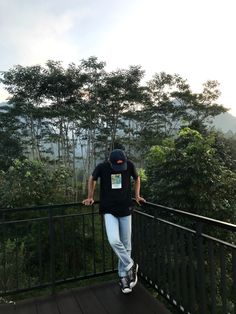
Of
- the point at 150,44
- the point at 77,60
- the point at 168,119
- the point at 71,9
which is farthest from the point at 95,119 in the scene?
the point at 71,9

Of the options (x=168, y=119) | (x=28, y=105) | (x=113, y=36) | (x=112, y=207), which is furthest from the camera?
(x=168, y=119)

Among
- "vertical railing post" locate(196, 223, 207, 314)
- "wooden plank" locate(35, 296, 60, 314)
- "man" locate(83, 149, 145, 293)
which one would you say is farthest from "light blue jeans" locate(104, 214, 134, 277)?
"vertical railing post" locate(196, 223, 207, 314)

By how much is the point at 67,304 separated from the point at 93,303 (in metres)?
0.23

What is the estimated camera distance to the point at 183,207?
524 cm

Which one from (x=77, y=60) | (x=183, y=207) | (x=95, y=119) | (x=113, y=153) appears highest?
(x=77, y=60)

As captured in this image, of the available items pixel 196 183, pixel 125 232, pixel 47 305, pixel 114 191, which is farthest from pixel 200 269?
pixel 196 183

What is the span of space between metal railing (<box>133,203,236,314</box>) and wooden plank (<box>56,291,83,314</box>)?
72 centimetres

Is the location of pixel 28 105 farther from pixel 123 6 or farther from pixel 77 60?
pixel 123 6

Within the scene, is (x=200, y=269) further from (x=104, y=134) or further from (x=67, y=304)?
(x=104, y=134)

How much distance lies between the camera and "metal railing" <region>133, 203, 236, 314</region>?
180 cm

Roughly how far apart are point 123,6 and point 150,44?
3091 millimetres

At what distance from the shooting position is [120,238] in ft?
8.64

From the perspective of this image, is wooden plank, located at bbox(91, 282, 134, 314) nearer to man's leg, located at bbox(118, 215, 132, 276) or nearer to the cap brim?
man's leg, located at bbox(118, 215, 132, 276)

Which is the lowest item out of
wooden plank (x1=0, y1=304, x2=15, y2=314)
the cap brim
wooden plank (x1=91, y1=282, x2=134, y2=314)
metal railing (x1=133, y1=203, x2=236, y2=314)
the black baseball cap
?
wooden plank (x1=0, y1=304, x2=15, y2=314)
